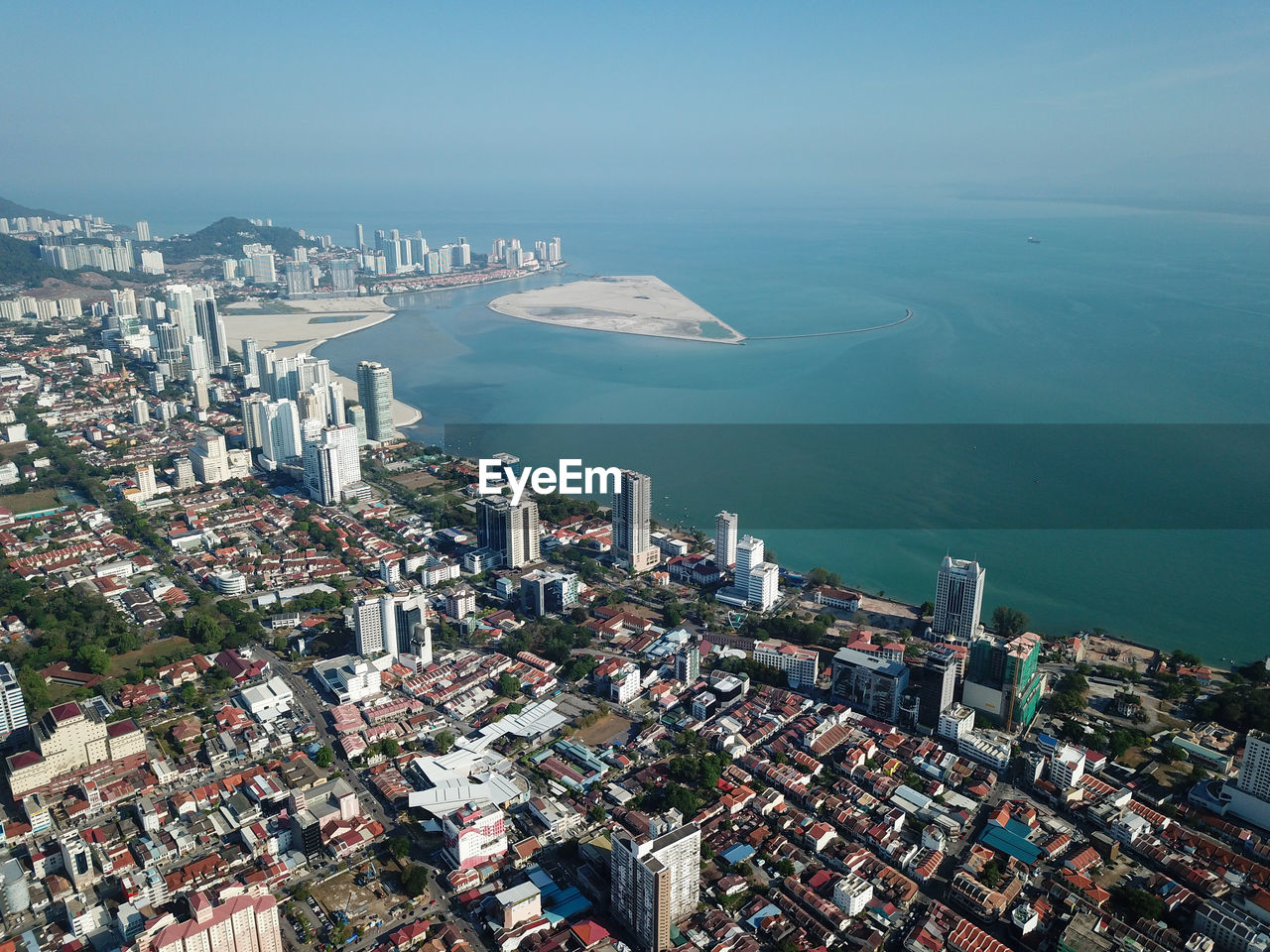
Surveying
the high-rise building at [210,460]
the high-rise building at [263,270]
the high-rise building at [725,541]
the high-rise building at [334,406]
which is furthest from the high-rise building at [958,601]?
the high-rise building at [263,270]

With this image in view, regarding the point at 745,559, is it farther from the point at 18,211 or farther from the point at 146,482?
the point at 18,211

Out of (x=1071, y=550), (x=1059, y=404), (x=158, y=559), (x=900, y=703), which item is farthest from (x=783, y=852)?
(x=1059, y=404)

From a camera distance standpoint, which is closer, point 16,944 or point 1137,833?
point 16,944

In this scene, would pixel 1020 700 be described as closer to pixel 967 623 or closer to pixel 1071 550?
pixel 967 623

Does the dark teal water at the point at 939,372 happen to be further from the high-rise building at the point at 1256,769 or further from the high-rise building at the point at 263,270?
the high-rise building at the point at 263,270

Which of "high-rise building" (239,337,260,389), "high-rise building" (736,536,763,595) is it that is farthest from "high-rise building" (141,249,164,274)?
"high-rise building" (736,536,763,595)

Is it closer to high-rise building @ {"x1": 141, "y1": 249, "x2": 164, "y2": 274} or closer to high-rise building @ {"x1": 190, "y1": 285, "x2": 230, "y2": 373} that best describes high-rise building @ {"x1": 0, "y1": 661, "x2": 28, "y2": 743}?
high-rise building @ {"x1": 190, "y1": 285, "x2": 230, "y2": 373}

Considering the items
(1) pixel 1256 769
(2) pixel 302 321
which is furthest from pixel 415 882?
(2) pixel 302 321
